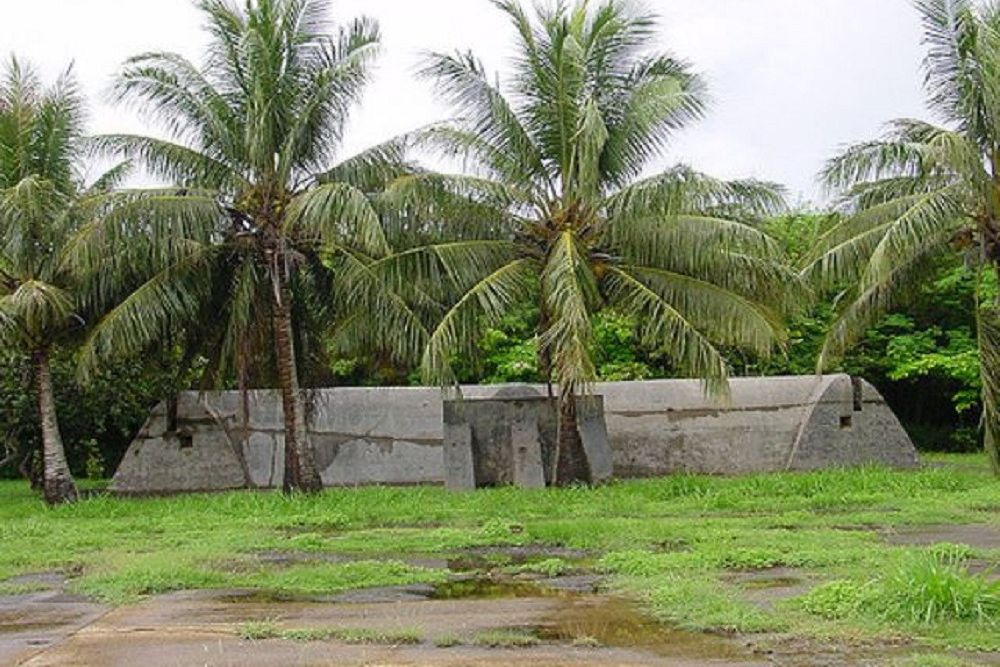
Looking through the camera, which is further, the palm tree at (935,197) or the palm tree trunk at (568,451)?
the palm tree trunk at (568,451)

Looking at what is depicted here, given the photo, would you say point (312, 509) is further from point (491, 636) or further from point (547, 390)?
point (491, 636)

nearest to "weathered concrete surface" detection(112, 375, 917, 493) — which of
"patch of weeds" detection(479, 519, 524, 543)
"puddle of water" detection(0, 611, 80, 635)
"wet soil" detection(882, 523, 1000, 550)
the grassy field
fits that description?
the grassy field

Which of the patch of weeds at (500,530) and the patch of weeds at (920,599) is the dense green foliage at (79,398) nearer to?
the patch of weeds at (500,530)

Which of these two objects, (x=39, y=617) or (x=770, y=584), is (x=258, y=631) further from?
(x=770, y=584)

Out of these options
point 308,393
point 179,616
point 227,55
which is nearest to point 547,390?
point 308,393

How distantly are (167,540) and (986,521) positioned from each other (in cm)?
865

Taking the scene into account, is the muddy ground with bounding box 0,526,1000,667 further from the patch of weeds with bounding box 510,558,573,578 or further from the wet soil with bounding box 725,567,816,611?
the patch of weeds with bounding box 510,558,573,578

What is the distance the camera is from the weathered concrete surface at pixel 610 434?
19328 mm

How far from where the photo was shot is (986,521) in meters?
12.3

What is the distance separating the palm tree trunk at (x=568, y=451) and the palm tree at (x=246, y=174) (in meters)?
3.52

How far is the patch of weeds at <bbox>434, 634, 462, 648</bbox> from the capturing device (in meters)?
7.04

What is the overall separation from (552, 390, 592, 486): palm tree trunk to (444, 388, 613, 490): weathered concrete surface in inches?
32.7

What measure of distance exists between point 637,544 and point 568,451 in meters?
5.79

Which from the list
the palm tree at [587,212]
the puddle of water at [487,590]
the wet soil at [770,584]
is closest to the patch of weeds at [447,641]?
the puddle of water at [487,590]
